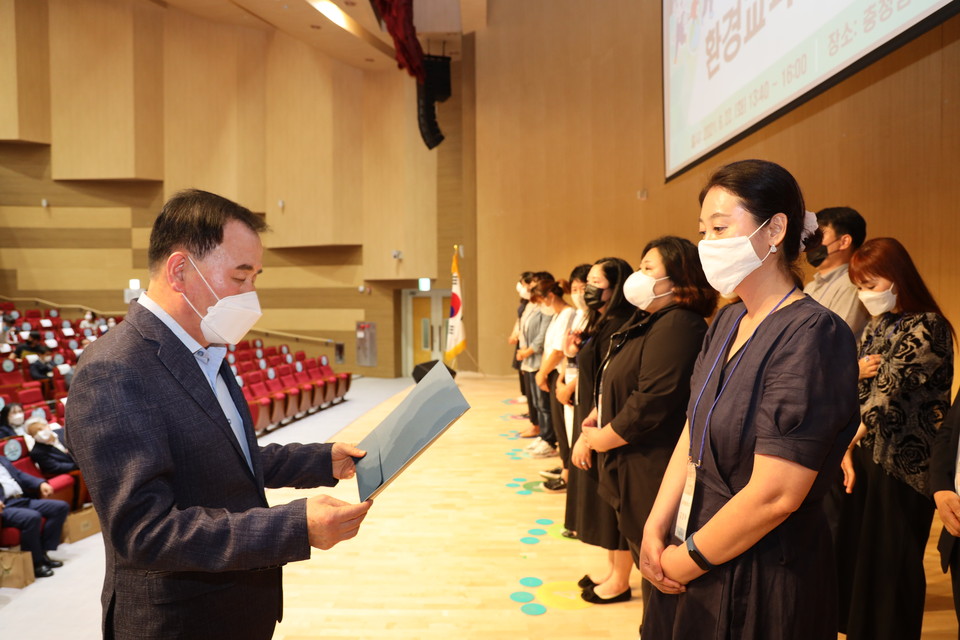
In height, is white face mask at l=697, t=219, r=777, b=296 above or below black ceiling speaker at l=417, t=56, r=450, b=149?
below

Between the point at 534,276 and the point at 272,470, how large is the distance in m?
5.36

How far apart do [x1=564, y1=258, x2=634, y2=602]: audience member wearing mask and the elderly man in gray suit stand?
1.77m

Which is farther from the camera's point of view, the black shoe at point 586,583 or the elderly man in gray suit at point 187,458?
the black shoe at point 586,583

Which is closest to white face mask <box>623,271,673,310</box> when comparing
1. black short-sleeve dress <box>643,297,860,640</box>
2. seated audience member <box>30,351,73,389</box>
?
black short-sleeve dress <box>643,297,860,640</box>

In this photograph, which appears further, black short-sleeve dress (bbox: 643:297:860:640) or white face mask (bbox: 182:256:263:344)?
white face mask (bbox: 182:256:263:344)

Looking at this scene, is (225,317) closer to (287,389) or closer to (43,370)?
(287,389)

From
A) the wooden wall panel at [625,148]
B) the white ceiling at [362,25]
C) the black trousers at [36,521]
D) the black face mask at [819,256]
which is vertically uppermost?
the white ceiling at [362,25]

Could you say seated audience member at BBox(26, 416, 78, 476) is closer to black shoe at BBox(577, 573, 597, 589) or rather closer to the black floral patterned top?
black shoe at BBox(577, 573, 597, 589)

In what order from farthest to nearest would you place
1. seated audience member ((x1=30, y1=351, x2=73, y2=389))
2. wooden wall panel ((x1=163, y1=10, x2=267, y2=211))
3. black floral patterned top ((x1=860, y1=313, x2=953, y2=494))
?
wooden wall panel ((x1=163, y1=10, x2=267, y2=211)) → seated audience member ((x1=30, y1=351, x2=73, y2=389)) → black floral patterned top ((x1=860, y1=313, x2=953, y2=494))

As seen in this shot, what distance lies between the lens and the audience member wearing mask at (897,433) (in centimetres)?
216

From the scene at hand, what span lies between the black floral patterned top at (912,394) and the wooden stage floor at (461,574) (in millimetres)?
980

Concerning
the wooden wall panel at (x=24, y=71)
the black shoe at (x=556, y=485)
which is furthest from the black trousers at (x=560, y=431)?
the wooden wall panel at (x=24, y=71)

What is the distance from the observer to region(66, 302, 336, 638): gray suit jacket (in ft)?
3.57

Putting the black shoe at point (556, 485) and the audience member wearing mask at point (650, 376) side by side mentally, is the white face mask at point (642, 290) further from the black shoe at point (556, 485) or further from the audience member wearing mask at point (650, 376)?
the black shoe at point (556, 485)
